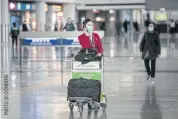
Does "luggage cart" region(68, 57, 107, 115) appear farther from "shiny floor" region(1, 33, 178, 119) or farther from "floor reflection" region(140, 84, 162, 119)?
"floor reflection" region(140, 84, 162, 119)

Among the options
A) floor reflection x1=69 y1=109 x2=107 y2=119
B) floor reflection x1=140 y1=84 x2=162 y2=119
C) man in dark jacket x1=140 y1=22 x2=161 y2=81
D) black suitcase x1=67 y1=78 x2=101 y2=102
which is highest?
man in dark jacket x1=140 y1=22 x2=161 y2=81

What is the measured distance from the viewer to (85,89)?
40.3ft

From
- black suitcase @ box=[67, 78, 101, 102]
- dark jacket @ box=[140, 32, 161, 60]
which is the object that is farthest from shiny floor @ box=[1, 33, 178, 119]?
dark jacket @ box=[140, 32, 161, 60]

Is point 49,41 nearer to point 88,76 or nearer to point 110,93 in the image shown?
point 110,93

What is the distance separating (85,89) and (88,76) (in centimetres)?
62

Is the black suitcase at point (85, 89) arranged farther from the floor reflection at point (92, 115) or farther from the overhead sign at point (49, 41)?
the overhead sign at point (49, 41)

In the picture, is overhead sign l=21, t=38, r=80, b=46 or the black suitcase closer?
the black suitcase

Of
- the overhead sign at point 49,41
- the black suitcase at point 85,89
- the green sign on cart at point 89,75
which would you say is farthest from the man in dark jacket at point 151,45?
the overhead sign at point 49,41

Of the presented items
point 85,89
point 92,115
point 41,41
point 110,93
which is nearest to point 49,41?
point 41,41

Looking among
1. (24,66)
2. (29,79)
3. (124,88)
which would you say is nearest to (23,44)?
(24,66)

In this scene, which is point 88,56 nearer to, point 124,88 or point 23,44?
point 124,88

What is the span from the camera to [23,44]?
25.2 m

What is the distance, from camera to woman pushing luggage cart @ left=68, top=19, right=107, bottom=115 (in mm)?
12297

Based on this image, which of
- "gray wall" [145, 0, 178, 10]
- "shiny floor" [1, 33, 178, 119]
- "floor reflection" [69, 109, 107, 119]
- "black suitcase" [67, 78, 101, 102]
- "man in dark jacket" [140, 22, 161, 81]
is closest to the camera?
"floor reflection" [69, 109, 107, 119]
